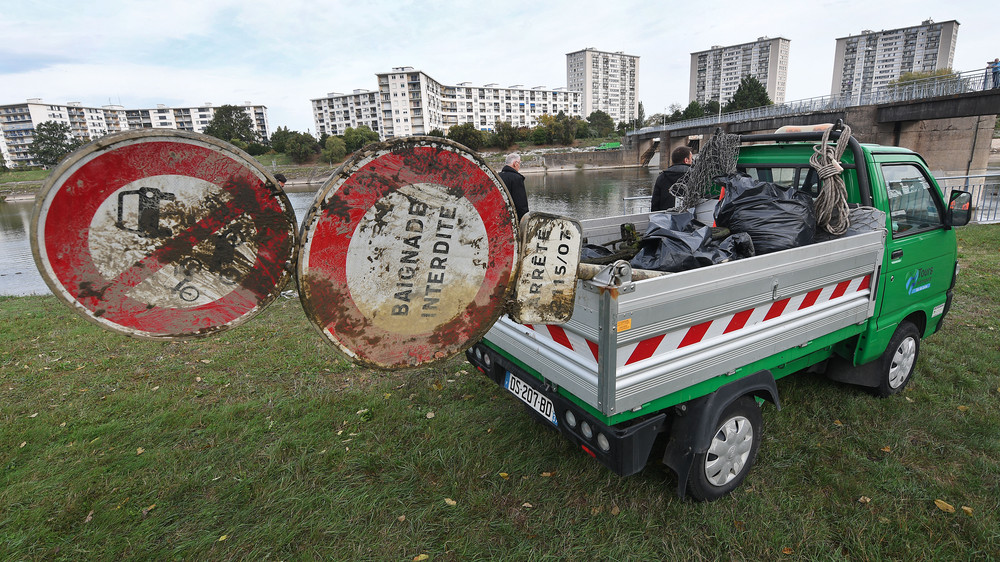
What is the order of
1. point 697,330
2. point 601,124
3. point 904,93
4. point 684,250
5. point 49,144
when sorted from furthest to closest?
point 601,124
point 49,144
point 904,93
point 684,250
point 697,330

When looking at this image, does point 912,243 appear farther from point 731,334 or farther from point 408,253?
point 408,253

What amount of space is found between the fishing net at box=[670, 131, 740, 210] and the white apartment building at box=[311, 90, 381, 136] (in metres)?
107

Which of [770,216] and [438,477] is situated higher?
[770,216]

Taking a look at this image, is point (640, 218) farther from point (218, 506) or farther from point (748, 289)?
point (218, 506)

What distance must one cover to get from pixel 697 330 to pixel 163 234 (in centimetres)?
216

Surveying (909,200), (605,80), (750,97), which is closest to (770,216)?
(909,200)

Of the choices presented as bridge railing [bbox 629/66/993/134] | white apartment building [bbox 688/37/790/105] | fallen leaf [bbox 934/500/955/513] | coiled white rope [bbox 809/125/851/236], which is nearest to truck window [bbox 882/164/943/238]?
coiled white rope [bbox 809/125/851/236]

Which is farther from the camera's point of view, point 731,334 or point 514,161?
point 514,161

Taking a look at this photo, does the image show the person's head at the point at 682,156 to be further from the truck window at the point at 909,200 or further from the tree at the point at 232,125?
the tree at the point at 232,125

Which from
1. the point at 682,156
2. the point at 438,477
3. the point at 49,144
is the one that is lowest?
the point at 438,477

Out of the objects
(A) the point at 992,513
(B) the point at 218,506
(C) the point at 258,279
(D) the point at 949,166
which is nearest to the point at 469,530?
(B) the point at 218,506

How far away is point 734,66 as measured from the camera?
392 feet

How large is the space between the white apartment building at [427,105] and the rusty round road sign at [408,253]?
91963 millimetres

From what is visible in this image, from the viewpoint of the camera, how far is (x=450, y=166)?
149 cm
